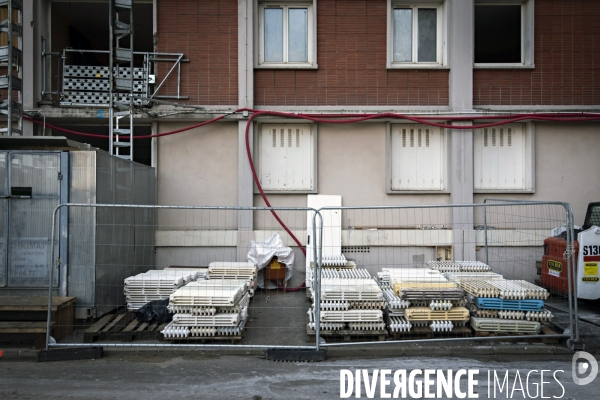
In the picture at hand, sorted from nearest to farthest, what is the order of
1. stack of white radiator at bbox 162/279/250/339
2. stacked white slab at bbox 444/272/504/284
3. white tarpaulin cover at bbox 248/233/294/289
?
stack of white radiator at bbox 162/279/250/339
stacked white slab at bbox 444/272/504/284
white tarpaulin cover at bbox 248/233/294/289

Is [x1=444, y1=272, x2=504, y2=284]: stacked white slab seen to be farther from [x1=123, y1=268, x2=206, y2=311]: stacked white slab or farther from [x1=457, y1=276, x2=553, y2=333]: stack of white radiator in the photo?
[x1=123, y1=268, x2=206, y2=311]: stacked white slab

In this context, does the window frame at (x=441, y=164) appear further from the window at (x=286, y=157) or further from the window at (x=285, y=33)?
the window at (x=285, y=33)

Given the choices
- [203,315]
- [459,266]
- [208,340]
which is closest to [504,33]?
[459,266]

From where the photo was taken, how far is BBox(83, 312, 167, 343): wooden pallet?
7145 mm

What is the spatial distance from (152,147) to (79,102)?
7.24 feet

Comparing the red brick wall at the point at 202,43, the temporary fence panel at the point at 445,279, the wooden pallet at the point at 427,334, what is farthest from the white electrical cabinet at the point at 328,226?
the wooden pallet at the point at 427,334

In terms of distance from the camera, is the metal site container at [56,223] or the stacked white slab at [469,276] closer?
the metal site container at [56,223]

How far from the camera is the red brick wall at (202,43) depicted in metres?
11.7

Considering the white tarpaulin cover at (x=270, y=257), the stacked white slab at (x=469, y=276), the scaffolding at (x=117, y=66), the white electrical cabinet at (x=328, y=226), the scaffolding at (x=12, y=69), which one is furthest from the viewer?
the white electrical cabinet at (x=328, y=226)

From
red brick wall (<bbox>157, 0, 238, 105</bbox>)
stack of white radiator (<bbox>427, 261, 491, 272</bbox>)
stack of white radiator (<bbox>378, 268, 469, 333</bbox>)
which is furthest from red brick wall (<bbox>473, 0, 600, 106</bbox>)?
stack of white radiator (<bbox>378, 268, 469, 333</bbox>)

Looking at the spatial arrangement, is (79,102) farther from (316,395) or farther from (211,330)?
(316,395)

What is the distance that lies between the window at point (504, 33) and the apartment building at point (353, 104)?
0.32 ft

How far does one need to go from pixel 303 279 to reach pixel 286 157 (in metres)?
2.97

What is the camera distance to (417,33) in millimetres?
12141
